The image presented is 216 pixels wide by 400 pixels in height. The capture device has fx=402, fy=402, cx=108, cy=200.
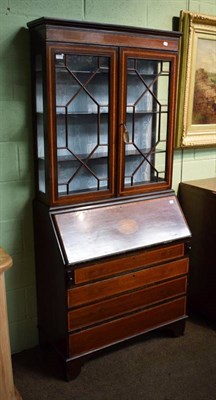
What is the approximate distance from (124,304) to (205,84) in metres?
1.62

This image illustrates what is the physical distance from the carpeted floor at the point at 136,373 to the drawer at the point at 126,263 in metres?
0.57

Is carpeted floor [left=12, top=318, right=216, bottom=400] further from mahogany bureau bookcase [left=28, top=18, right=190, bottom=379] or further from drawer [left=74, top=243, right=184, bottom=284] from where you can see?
drawer [left=74, top=243, right=184, bottom=284]

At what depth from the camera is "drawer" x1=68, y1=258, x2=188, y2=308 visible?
2124mm

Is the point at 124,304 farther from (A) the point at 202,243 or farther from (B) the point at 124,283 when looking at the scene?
(A) the point at 202,243

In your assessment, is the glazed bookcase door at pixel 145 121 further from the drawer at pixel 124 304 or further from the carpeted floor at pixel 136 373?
the carpeted floor at pixel 136 373

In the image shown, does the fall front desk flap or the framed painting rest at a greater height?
the framed painting

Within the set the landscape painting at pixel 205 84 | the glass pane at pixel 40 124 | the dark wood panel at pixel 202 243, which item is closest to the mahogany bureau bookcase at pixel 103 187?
the glass pane at pixel 40 124

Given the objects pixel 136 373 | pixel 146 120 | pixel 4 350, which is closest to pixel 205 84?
pixel 146 120

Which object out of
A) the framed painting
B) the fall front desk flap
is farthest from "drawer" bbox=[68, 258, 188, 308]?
the framed painting

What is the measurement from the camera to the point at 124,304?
2307 millimetres

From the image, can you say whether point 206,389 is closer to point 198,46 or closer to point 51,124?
point 51,124

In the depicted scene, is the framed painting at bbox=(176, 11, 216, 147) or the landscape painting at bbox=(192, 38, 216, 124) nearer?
the framed painting at bbox=(176, 11, 216, 147)

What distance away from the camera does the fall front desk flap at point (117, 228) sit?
211 cm

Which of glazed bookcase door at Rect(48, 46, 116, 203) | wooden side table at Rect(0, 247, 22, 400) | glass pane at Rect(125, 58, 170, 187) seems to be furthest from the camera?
glass pane at Rect(125, 58, 170, 187)
